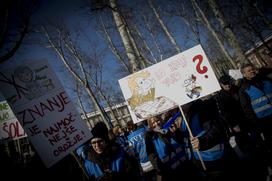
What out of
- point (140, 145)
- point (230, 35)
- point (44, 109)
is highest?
point (230, 35)

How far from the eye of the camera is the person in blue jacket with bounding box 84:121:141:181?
9.83 feet

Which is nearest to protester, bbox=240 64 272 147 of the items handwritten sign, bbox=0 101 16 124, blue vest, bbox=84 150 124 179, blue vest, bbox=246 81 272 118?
blue vest, bbox=246 81 272 118

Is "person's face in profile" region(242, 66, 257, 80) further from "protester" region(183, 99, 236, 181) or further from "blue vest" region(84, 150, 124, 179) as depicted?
"blue vest" region(84, 150, 124, 179)

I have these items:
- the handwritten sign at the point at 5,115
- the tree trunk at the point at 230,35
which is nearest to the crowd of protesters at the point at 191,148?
the handwritten sign at the point at 5,115

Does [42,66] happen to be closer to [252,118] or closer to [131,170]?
[131,170]

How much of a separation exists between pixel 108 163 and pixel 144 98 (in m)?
1.15

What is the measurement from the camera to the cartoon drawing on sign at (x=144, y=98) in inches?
131

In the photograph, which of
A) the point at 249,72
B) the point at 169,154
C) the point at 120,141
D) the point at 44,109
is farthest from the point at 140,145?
the point at 249,72

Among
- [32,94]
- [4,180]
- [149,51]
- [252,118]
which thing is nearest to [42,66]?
[32,94]

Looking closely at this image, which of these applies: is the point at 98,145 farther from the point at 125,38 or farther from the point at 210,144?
the point at 125,38

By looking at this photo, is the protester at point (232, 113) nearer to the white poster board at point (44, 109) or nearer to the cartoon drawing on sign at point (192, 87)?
the cartoon drawing on sign at point (192, 87)

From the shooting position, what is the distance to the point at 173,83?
3.35 meters

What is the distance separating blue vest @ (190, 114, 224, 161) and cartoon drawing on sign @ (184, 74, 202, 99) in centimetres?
33

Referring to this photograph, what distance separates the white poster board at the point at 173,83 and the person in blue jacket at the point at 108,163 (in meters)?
0.67
